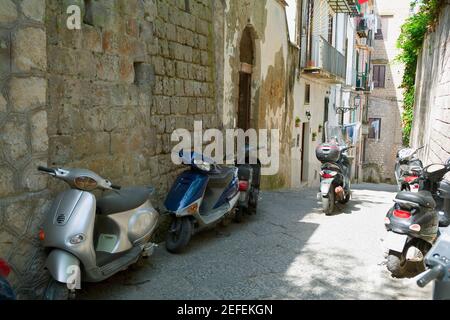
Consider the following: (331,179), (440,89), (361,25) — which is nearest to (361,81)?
(361,25)

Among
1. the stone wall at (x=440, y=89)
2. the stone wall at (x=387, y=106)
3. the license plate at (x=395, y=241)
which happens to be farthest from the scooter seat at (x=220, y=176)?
the stone wall at (x=387, y=106)

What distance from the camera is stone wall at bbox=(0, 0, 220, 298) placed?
131 inches

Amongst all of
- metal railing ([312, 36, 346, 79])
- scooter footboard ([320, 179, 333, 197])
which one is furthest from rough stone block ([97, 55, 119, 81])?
metal railing ([312, 36, 346, 79])

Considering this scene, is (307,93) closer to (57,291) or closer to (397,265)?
(397,265)

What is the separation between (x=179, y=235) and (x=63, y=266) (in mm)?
1800

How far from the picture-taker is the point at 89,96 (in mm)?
4289

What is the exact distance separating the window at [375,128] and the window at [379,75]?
230 cm

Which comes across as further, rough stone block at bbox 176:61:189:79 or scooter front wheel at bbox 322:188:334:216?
scooter front wheel at bbox 322:188:334:216

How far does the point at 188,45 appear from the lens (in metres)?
6.23

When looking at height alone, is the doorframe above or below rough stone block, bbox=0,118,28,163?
below

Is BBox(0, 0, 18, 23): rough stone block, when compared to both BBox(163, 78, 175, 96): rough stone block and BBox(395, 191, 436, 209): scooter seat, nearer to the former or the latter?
BBox(163, 78, 175, 96): rough stone block

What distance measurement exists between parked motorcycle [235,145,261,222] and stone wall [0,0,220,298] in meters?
0.94

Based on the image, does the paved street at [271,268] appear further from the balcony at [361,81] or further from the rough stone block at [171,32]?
the balcony at [361,81]

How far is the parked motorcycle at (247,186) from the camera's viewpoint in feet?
20.8
